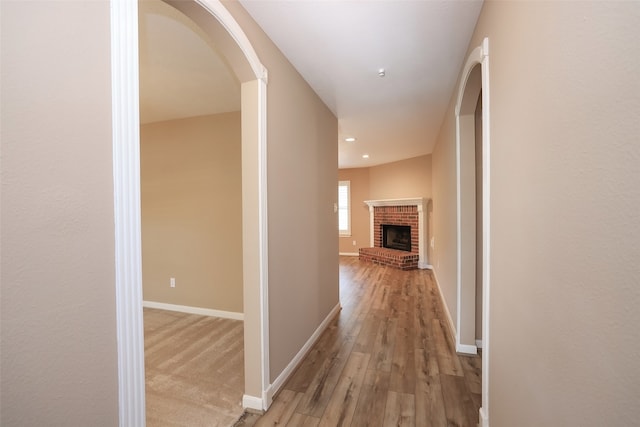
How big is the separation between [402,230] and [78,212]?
703 cm

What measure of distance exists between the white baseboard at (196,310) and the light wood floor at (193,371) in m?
0.08

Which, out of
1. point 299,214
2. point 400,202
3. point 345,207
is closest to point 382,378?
point 299,214

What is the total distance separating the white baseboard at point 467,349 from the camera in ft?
8.02

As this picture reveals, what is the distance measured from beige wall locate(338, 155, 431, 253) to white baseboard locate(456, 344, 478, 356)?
4.27 m

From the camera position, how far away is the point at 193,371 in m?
2.23

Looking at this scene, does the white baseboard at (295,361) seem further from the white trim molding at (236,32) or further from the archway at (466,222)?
the white trim molding at (236,32)

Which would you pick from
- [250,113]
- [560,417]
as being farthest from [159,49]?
[560,417]

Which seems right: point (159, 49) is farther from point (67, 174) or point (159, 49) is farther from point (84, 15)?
point (67, 174)

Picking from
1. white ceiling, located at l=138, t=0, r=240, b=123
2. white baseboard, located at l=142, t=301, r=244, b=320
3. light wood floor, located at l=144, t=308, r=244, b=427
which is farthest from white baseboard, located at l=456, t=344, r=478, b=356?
white ceiling, located at l=138, t=0, r=240, b=123

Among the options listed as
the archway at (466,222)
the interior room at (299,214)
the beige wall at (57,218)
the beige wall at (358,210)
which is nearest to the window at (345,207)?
the beige wall at (358,210)

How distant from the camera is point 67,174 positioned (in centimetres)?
75

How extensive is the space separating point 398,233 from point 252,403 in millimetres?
6121

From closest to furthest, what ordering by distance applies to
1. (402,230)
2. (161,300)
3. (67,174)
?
(67,174), (161,300), (402,230)

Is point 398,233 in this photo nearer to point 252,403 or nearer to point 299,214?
point 299,214
